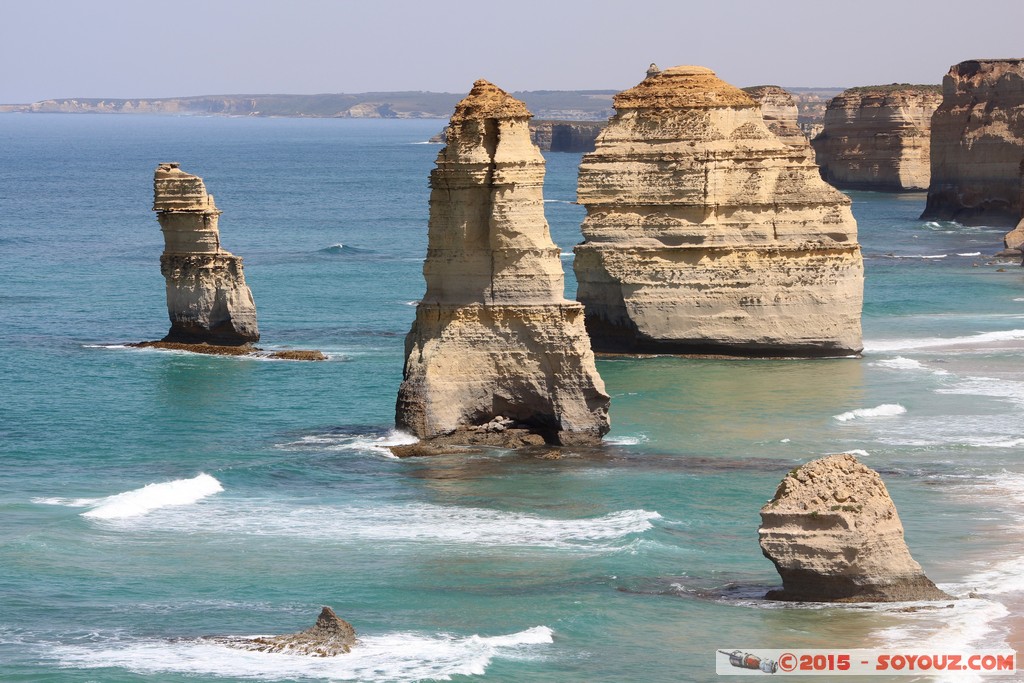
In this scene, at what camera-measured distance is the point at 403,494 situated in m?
29.8

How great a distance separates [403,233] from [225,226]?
1019 centimetres

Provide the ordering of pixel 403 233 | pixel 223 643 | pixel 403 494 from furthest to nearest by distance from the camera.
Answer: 1. pixel 403 233
2. pixel 403 494
3. pixel 223 643

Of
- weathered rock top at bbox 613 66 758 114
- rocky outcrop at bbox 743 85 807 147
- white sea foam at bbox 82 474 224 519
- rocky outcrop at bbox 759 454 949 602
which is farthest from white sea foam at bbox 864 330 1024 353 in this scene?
rocky outcrop at bbox 743 85 807 147

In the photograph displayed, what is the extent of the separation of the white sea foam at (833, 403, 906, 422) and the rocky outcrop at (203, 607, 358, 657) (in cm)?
1777

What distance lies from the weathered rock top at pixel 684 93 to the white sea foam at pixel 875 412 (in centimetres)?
1029

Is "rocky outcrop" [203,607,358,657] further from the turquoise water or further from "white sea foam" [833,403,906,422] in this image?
"white sea foam" [833,403,906,422]

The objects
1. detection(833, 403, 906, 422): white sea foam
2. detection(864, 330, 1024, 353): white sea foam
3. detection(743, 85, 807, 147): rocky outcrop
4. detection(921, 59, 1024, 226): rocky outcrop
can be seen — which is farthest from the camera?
detection(743, 85, 807, 147): rocky outcrop

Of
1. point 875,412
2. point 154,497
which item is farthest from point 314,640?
point 875,412

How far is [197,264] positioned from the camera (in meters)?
46.3

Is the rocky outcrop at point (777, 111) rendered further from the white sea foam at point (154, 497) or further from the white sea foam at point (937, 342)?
the white sea foam at point (154, 497)

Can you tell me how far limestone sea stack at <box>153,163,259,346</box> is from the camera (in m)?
46.3

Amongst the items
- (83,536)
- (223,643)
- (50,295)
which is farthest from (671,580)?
(50,295)

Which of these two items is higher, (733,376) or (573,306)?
(573,306)

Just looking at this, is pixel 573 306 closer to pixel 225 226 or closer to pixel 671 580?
pixel 671 580
